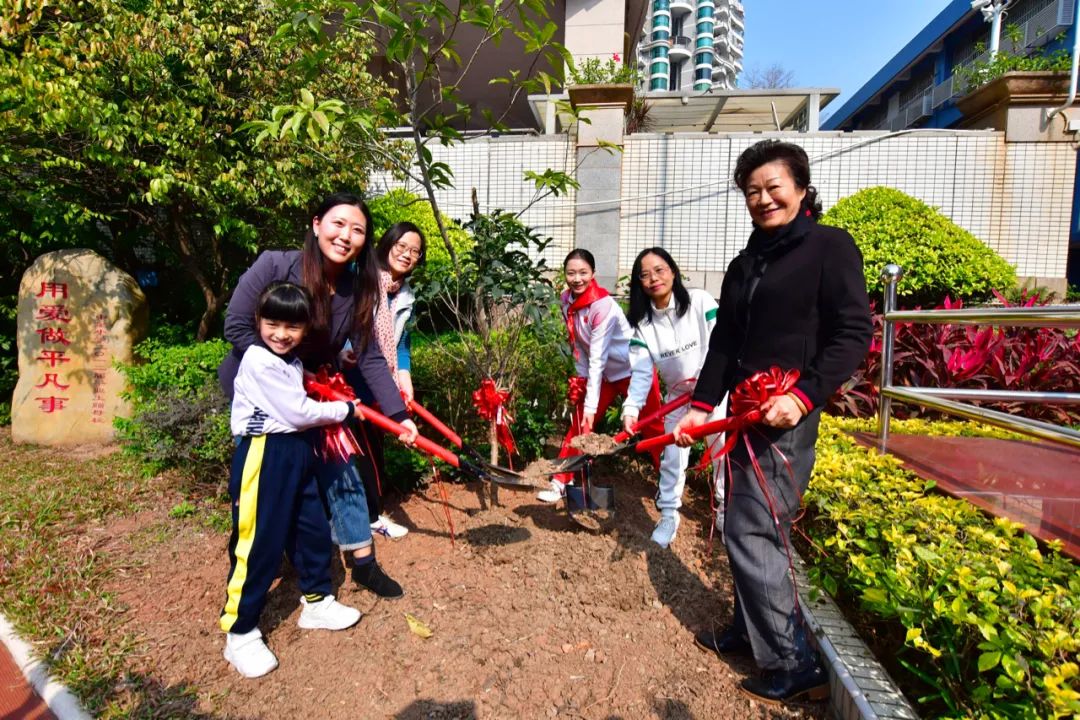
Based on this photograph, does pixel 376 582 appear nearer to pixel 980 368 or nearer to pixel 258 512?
pixel 258 512

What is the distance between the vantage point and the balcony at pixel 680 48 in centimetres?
4616

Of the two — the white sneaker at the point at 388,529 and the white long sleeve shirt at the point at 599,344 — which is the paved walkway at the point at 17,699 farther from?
the white long sleeve shirt at the point at 599,344

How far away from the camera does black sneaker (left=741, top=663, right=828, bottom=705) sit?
2.04 metres

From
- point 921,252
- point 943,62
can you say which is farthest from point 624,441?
point 943,62

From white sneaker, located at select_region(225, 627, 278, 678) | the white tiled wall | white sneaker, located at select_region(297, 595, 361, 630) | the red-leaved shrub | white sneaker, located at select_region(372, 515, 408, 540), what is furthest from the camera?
the white tiled wall

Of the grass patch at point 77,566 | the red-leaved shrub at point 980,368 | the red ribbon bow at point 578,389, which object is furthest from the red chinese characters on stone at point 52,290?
the red-leaved shrub at point 980,368

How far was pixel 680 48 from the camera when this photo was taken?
46.9 m

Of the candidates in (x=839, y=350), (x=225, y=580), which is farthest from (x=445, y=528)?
(x=839, y=350)

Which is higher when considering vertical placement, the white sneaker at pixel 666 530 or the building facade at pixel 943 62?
the building facade at pixel 943 62

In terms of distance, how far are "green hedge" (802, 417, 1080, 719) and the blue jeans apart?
78.0 inches

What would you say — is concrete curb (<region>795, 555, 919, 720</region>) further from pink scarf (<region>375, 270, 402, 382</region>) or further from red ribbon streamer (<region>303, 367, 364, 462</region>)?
pink scarf (<region>375, 270, 402, 382</region>)

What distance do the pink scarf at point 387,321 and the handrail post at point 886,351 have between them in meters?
2.64

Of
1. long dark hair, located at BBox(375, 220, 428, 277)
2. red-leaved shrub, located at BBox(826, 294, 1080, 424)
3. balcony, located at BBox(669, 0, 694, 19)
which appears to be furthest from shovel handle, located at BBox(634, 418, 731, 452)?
balcony, located at BBox(669, 0, 694, 19)

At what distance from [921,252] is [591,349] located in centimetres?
456
